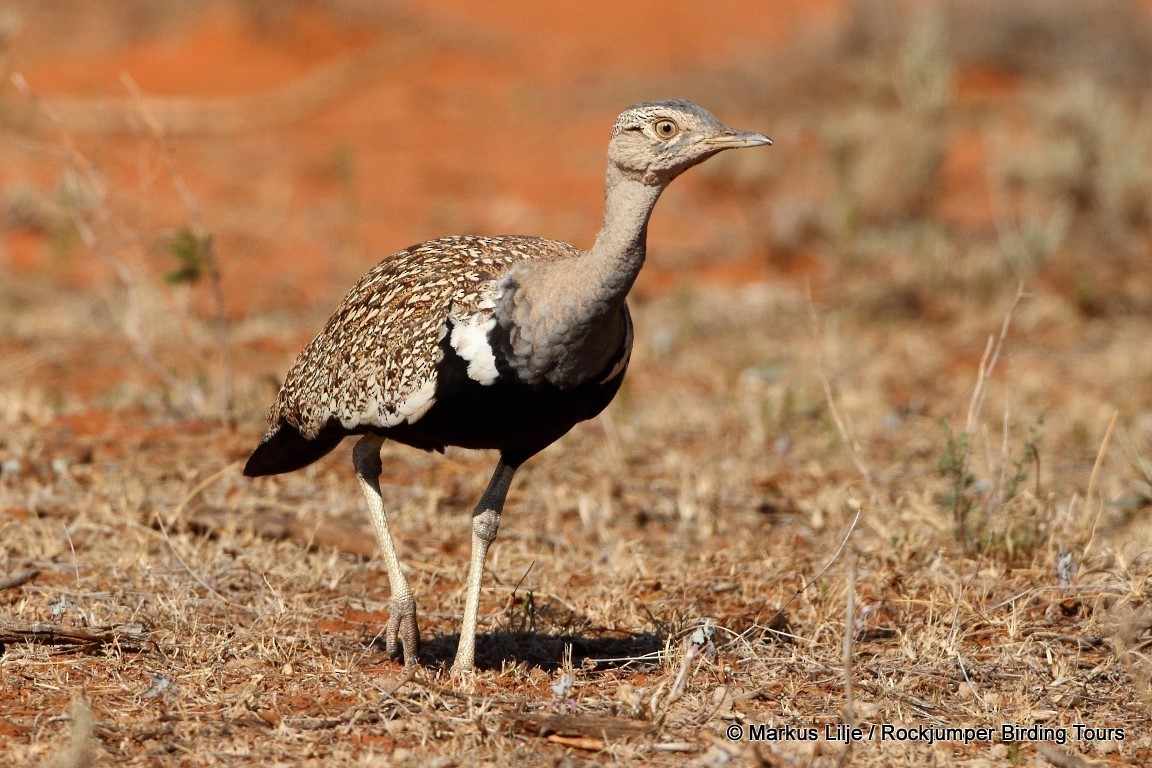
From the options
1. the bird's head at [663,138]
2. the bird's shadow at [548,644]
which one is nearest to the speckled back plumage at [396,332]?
the bird's head at [663,138]

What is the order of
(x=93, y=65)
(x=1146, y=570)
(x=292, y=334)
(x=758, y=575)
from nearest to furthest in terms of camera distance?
1. (x=1146, y=570)
2. (x=758, y=575)
3. (x=292, y=334)
4. (x=93, y=65)

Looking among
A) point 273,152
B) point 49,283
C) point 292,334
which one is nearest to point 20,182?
point 49,283

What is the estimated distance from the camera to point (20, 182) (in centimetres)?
1168

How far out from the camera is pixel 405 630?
14.3 ft

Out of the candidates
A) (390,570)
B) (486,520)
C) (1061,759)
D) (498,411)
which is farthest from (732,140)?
(1061,759)

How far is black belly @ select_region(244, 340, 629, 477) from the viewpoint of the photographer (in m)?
3.96

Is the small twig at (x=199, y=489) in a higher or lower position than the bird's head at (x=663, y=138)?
lower

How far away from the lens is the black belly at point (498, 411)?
3957mm

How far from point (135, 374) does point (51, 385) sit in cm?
45

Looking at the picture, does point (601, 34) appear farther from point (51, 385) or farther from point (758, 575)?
point (758, 575)

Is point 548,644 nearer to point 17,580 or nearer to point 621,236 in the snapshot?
point 621,236

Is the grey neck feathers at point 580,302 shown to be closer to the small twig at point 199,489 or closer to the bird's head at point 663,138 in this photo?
the bird's head at point 663,138

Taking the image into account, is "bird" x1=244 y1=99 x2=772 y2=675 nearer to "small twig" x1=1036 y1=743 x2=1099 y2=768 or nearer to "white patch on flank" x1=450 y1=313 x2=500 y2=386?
"white patch on flank" x1=450 y1=313 x2=500 y2=386

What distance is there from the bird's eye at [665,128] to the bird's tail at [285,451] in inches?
61.3
